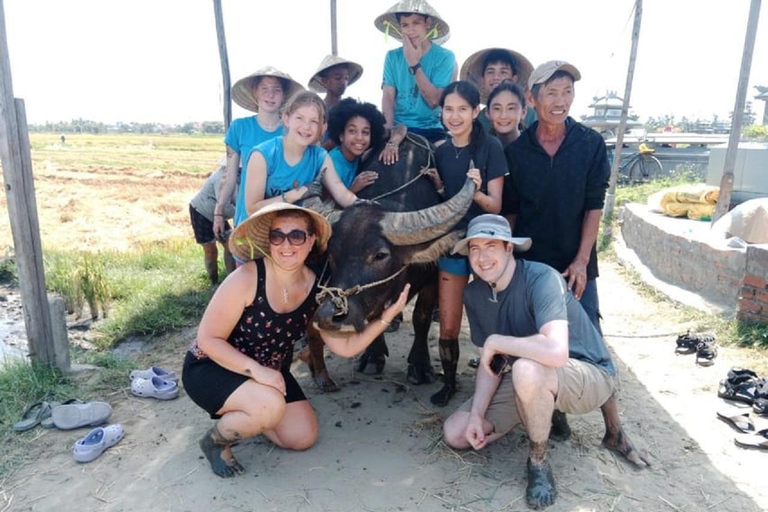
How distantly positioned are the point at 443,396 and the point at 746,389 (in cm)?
234

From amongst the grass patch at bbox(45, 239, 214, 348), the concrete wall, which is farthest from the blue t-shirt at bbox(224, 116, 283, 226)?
the concrete wall

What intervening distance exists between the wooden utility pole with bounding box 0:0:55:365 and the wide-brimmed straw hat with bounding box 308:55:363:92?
260 cm

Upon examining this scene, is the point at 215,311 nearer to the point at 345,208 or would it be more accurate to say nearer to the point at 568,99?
the point at 345,208

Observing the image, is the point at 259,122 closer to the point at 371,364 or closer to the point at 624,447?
the point at 371,364

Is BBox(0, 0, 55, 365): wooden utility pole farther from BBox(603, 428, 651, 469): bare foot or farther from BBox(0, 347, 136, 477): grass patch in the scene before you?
BBox(603, 428, 651, 469): bare foot

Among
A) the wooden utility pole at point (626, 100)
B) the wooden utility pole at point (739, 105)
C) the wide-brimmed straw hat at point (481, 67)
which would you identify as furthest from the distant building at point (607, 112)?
the wide-brimmed straw hat at point (481, 67)

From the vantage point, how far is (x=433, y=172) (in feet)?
14.9

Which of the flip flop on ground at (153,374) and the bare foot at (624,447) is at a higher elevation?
the bare foot at (624,447)

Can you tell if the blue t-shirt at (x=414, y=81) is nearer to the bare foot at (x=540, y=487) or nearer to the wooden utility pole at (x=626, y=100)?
the bare foot at (x=540, y=487)

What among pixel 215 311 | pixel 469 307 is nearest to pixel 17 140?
pixel 215 311

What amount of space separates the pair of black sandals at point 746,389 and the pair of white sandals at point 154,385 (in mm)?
4377

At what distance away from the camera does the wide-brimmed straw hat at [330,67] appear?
5641 mm

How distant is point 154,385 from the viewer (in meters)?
4.68

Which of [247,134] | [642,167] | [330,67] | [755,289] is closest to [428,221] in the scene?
[247,134]
